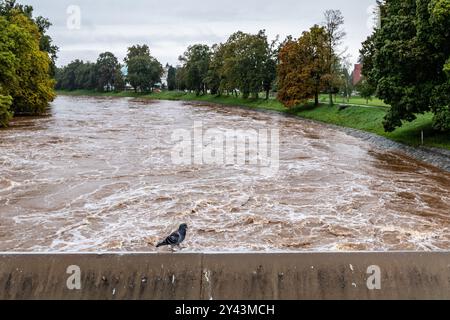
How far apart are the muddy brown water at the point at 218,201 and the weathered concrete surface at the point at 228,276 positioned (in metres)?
5.19

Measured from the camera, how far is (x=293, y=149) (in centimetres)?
2878

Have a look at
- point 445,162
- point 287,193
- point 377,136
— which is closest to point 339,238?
point 287,193

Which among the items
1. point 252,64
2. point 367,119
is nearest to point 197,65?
point 252,64

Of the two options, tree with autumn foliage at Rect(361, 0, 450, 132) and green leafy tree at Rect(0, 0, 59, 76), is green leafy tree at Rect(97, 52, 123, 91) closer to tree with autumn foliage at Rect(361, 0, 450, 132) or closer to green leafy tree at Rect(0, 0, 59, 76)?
green leafy tree at Rect(0, 0, 59, 76)

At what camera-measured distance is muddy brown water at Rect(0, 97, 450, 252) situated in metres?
12.3

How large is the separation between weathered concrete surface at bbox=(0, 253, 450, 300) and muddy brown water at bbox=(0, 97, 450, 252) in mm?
5194

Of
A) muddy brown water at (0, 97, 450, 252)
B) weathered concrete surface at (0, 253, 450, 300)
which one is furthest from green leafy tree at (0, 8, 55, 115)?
weathered concrete surface at (0, 253, 450, 300)

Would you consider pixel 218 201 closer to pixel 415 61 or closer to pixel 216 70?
pixel 415 61

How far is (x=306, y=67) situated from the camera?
53625mm

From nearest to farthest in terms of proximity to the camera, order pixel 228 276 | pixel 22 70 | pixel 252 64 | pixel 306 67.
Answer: pixel 228 276 → pixel 22 70 → pixel 306 67 → pixel 252 64

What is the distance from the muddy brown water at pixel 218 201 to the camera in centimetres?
1226

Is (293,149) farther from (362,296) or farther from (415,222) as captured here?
(362,296)

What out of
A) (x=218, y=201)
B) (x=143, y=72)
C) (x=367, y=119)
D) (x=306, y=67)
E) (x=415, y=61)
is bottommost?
(x=218, y=201)

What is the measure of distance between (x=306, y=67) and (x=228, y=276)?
50.0 meters
